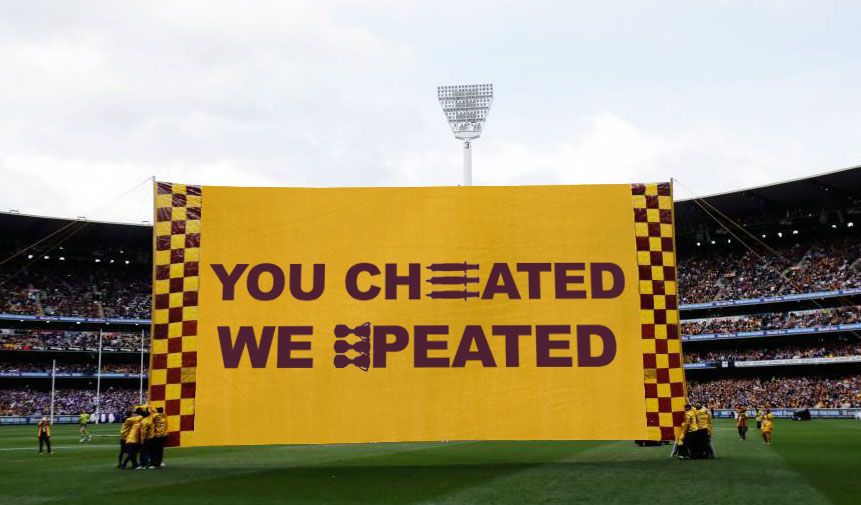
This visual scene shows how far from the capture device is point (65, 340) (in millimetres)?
52938

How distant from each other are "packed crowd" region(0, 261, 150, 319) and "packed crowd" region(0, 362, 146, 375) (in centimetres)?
373

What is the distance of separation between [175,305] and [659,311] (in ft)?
34.0

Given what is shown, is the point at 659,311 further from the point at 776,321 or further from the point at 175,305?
the point at 776,321

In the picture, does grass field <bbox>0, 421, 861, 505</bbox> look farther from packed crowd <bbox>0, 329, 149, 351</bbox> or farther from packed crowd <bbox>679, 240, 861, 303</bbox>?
packed crowd <bbox>0, 329, 149, 351</bbox>

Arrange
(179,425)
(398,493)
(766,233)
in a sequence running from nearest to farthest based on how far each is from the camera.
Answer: (398,493), (179,425), (766,233)

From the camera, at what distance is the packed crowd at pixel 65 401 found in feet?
164

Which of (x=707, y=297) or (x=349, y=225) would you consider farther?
(x=707, y=297)

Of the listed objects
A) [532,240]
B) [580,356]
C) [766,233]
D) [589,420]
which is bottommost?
[589,420]

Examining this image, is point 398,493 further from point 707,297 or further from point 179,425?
point 707,297

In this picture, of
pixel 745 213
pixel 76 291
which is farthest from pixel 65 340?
pixel 745 213

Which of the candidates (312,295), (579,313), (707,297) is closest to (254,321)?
(312,295)

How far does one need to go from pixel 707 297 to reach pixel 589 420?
41.4 meters

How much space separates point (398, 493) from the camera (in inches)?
458

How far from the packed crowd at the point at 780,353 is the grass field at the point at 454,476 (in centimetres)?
2865
